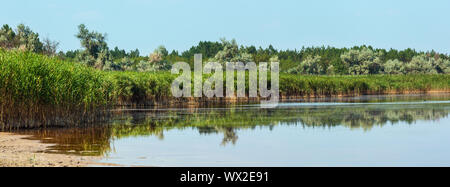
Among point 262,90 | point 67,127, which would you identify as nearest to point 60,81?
point 67,127

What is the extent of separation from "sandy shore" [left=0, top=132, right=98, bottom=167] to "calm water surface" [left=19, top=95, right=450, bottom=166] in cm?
61

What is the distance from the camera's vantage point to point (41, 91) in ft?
70.4

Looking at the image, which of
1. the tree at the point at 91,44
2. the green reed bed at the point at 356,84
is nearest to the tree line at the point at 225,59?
the tree at the point at 91,44

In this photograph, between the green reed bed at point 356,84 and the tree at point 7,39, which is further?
the tree at point 7,39

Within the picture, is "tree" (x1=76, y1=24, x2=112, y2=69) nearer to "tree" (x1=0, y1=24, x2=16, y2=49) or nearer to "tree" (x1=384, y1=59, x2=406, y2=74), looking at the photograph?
"tree" (x1=0, y1=24, x2=16, y2=49)

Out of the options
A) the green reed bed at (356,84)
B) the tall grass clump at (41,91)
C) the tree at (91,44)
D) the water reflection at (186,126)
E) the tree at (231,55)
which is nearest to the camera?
the water reflection at (186,126)

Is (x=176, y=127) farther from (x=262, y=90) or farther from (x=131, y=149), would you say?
(x=262, y=90)

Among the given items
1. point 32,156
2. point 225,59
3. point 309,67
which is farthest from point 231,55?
point 32,156

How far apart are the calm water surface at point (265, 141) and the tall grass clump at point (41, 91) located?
1028mm

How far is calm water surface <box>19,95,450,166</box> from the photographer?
13883 millimetres

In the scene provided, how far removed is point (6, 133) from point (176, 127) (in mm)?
7065

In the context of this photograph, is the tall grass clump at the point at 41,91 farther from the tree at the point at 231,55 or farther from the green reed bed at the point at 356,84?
the tree at the point at 231,55

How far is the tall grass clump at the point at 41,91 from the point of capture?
20609mm
